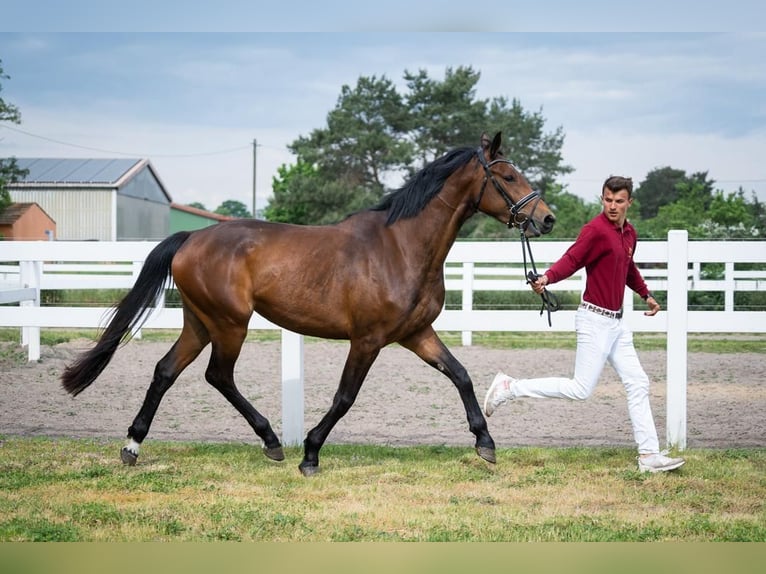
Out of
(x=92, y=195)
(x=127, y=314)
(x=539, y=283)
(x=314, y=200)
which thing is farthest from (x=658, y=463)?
(x=92, y=195)

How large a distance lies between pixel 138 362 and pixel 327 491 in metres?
6.45

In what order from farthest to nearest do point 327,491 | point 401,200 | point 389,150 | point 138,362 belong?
1. point 389,150
2. point 138,362
3. point 401,200
4. point 327,491

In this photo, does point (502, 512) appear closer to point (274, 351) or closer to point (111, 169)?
point (274, 351)

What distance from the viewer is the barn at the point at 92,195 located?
40.4 meters

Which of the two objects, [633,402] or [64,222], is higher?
[64,222]

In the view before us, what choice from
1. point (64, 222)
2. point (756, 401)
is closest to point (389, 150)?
point (64, 222)

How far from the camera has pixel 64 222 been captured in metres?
40.3

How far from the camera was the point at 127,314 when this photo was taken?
5438 millimetres

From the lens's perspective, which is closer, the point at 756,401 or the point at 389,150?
the point at 756,401

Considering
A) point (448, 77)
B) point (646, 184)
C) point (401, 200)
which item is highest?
point (448, 77)

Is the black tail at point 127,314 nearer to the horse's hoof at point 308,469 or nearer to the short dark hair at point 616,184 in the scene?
the horse's hoof at point 308,469

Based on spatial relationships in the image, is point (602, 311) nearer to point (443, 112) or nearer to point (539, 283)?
point (539, 283)

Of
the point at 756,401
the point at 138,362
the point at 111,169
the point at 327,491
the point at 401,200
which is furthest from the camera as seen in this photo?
the point at 111,169

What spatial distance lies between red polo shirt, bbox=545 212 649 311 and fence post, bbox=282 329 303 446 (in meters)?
2.09
